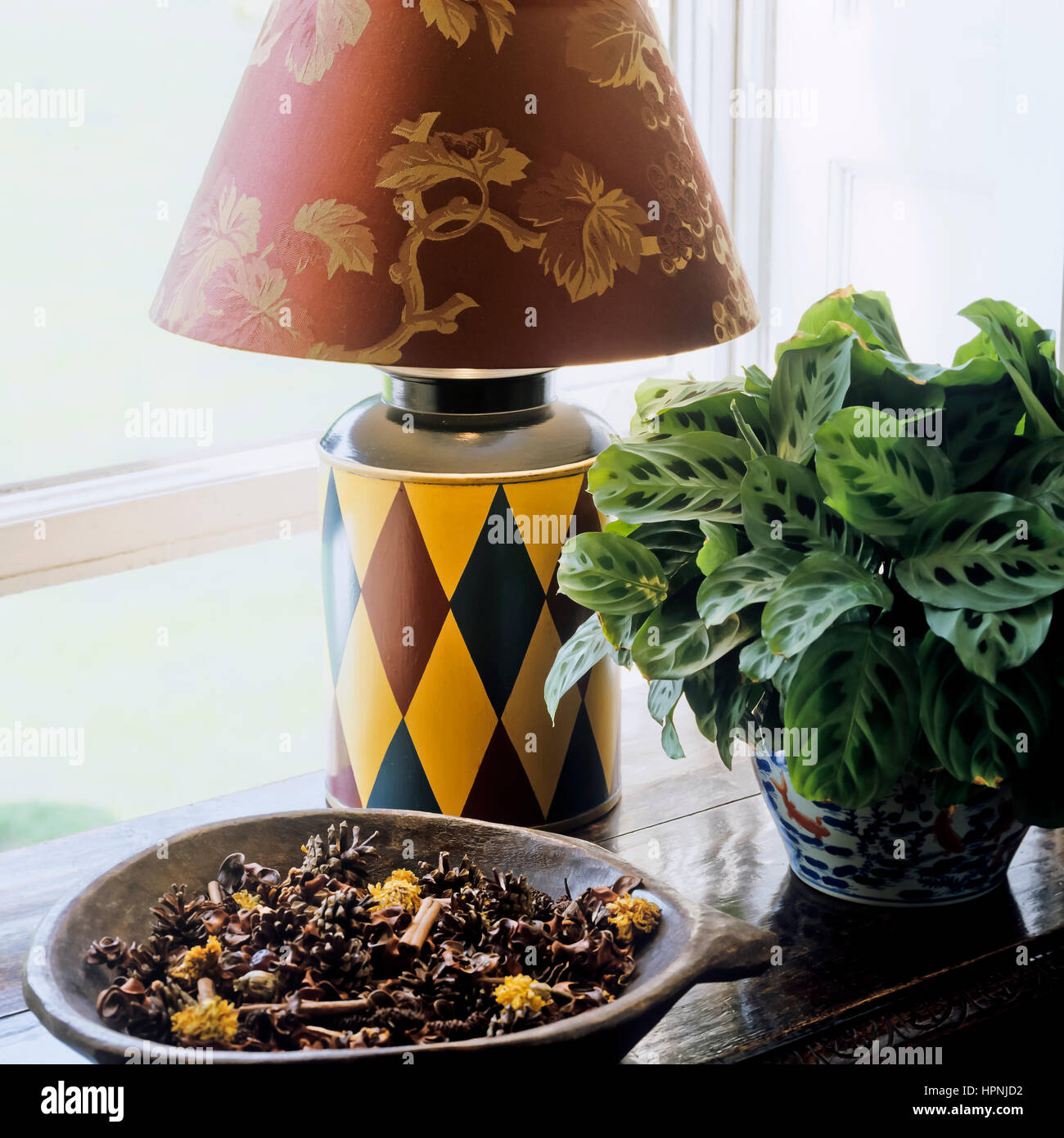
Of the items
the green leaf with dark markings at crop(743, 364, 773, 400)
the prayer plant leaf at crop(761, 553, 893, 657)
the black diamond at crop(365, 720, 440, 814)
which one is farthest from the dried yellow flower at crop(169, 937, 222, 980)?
the green leaf with dark markings at crop(743, 364, 773, 400)

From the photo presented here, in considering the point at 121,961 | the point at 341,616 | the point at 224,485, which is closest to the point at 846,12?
the point at 224,485

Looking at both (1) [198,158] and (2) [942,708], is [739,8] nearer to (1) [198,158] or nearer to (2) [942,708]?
(1) [198,158]

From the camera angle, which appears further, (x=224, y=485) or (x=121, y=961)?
(x=224, y=485)

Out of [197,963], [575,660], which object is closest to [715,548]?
[575,660]

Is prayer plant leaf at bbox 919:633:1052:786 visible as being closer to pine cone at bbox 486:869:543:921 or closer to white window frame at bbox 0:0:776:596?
pine cone at bbox 486:869:543:921

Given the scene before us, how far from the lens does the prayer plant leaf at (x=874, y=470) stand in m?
0.67

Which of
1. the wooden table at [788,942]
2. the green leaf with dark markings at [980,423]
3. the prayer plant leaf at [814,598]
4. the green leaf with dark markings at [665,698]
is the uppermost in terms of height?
the green leaf with dark markings at [980,423]

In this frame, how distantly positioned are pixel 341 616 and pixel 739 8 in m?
1.11

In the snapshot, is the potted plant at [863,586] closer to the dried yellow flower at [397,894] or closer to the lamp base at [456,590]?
the lamp base at [456,590]

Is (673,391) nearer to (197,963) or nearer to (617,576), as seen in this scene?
(617,576)

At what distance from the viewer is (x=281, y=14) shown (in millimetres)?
784

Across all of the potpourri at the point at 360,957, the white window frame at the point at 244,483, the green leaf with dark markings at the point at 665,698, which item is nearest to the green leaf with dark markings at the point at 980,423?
the green leaf with dark markings at the point at 665,698

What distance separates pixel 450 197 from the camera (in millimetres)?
722

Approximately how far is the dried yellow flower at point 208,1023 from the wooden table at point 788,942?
138 mm
